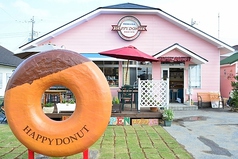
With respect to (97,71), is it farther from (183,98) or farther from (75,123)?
(183,98)

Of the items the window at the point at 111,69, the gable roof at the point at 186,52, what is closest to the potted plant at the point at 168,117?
the gable roof at the point at 186,52

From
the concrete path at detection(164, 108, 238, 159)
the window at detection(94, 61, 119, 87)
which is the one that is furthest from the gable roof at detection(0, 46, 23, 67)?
the concrete path at detection(164, 108, 238, 159)

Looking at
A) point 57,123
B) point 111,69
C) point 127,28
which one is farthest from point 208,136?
point 127,28

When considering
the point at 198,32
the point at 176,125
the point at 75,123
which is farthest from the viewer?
the point at 198,32

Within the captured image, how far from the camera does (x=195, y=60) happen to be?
11742mm

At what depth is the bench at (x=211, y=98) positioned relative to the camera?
1248cm

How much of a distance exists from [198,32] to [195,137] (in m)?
8.16

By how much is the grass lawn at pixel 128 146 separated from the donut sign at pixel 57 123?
53.1 inches

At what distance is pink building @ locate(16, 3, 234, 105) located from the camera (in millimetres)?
12695

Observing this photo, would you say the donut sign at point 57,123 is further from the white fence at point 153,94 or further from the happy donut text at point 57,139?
the white fence at point 153,94

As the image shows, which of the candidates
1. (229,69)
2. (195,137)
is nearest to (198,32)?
(229,69)

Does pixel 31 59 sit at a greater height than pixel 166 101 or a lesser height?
greater

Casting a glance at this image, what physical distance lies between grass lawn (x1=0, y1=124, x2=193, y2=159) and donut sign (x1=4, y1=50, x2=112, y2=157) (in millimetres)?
1349

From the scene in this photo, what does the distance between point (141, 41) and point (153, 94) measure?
5.45 metres
